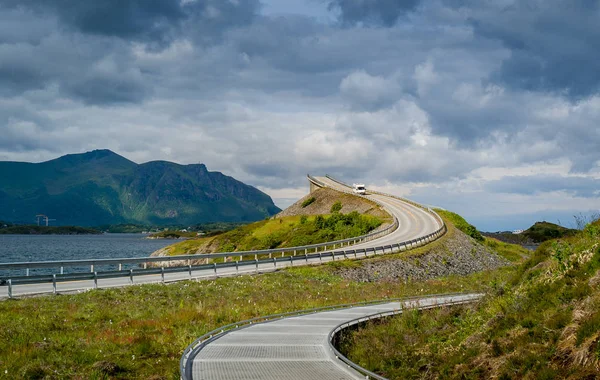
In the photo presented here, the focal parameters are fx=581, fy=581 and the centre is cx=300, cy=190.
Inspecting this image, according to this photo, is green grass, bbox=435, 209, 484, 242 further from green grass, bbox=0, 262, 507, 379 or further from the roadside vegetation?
green grass, bbox=0, 262, 507, 379

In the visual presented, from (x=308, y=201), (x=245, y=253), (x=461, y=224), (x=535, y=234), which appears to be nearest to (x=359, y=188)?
(x=308, y=201)

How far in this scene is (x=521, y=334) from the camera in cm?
1449

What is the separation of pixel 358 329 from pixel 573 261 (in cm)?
891

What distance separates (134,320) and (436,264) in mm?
42739

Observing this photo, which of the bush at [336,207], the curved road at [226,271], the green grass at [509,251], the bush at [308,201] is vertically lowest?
the green grass at [509,251]

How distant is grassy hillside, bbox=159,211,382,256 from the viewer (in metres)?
81.5

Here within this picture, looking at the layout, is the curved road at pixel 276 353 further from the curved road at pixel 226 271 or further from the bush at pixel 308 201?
the bush at pixel 308 201

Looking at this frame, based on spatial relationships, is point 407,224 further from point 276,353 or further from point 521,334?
point 521,334

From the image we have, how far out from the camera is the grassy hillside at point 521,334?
12.4m

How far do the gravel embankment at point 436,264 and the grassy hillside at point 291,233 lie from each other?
1455cm

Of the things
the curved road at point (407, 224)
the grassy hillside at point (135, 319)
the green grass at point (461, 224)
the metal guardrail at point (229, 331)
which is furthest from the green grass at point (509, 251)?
the metal guardrail at point (229, 331)

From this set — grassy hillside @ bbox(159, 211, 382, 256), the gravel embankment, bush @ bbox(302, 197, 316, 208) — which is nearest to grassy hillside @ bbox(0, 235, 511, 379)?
the gravel embankment

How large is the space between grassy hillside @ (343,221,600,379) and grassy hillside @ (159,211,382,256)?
57502 mm

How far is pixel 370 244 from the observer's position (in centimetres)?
6694
